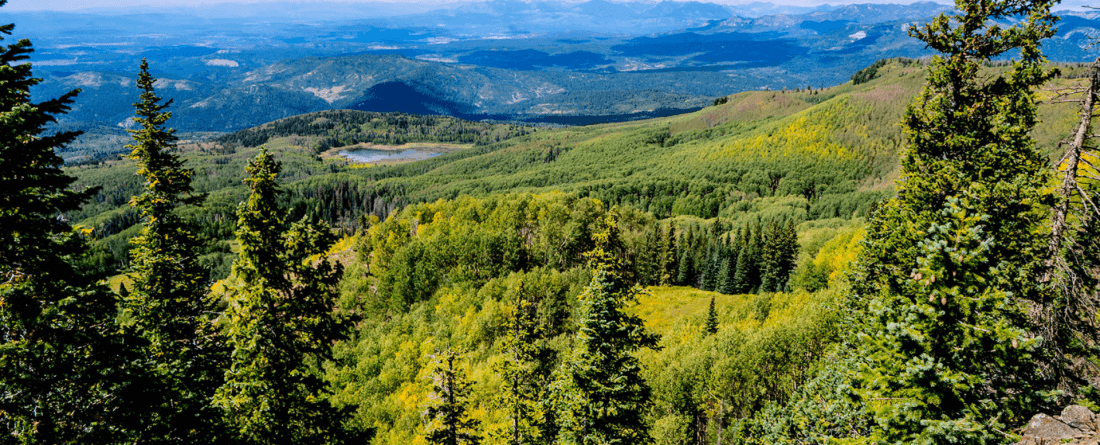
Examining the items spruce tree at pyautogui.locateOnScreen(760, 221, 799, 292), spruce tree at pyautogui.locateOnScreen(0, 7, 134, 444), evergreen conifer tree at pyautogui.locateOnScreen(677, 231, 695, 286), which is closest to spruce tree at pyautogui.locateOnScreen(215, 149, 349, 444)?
spruce tree at pyautogui.locateOnScreen(0, 7, 134, 444)

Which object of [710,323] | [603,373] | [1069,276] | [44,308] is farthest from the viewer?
[710,323]

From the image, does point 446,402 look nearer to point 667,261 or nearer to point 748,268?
point 667,261

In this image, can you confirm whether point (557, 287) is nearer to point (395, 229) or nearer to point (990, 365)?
point (395, 229)

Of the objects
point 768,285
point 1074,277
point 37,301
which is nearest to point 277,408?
point 37,301

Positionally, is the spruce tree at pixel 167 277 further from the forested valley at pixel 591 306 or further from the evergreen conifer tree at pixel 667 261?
the evergreen conifer tree at pixel 667 261

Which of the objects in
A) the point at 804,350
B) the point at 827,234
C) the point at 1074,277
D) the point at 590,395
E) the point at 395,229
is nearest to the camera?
the point at 1074,277

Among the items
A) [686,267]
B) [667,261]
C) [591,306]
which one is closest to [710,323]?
[667,261]
